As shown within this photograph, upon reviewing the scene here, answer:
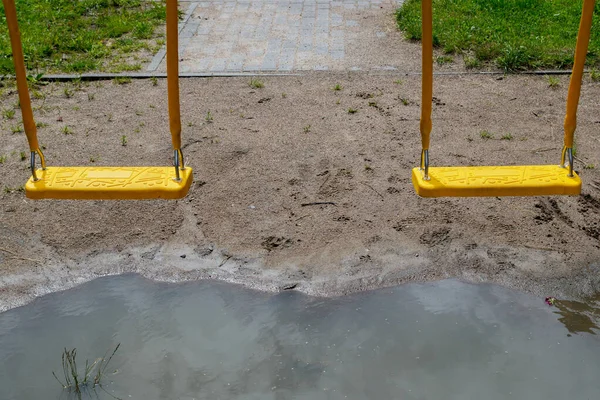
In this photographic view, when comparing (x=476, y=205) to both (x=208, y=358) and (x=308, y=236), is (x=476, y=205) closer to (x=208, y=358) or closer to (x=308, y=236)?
(x=308, y=236)

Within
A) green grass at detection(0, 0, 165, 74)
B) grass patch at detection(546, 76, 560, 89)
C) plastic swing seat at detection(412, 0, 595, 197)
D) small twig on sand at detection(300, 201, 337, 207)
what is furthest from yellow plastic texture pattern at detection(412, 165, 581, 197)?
green grass at detection(0, 0, 165, 74)

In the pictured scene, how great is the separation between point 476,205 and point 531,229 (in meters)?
0.41

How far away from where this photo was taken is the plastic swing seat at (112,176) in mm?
3289

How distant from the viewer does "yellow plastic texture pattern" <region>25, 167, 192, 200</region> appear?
10.8ft

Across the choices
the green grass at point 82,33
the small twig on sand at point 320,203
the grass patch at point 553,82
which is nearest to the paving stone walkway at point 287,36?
the green grass at point 82,33

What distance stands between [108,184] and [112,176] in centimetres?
8

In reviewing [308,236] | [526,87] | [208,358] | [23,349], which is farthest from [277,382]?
[526,87]

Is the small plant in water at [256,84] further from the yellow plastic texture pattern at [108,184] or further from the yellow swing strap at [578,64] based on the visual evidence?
the yellow swing strap at [578,64]

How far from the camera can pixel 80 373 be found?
13.3 feet

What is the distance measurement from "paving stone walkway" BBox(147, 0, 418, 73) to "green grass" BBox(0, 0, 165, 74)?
0.40m

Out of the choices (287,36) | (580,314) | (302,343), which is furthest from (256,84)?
(580,314)

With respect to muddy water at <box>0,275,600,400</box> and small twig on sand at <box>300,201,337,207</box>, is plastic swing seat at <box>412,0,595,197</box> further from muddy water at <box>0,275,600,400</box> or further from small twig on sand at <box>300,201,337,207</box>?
small twig on sand at <box>300,201,337,207</box>

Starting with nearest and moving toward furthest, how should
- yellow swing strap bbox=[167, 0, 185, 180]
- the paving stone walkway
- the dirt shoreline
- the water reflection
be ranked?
yellow swing strap bbox=[167, 0, 185, 180] < the water reflection < the dirt shoreline < the paving stone walkway

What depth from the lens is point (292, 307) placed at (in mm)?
4422
